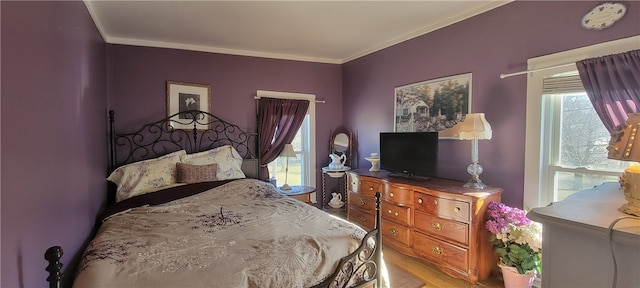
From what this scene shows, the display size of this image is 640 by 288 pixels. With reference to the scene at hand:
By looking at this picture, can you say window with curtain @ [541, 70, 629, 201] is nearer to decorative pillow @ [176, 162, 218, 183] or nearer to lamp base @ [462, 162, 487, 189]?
lamp base @ [462, 162, 487, 189]

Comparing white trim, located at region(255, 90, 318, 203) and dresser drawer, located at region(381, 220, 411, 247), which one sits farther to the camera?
white trim, located at region(255, 90, 318, 203)

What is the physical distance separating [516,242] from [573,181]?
61 cm

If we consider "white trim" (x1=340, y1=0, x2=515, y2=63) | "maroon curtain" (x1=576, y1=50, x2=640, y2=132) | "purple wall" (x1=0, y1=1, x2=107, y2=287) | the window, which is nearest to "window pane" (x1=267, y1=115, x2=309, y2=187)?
the window

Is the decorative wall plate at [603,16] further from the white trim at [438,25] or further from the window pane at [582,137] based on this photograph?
the white trim at [438,25]

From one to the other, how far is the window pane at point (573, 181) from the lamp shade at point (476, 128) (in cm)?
57

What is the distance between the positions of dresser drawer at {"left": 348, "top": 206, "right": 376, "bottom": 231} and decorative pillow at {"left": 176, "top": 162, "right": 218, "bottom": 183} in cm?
165

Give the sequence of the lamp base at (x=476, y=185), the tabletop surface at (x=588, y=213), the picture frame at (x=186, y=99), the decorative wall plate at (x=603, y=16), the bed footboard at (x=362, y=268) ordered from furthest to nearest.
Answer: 1. the picture frame at (x=186, y=99)
2. the lamp base at (x=476, y=185)
3. the decorative wall plate at (x=603, y=16)
4. the bed footboard at (x=362, y=268)
5. the tabletop surface at (x=588, y=213)

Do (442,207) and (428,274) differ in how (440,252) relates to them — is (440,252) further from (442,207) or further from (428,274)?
(442,207)

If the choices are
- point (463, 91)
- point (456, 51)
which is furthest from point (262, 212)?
point (456, 51)

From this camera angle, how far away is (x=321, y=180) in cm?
439

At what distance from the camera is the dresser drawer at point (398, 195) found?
2774 millimetres

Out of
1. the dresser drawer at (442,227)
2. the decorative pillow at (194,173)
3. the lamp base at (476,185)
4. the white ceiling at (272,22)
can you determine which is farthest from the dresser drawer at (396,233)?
the white ceiling at (272,22)

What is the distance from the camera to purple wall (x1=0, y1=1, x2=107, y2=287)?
980 mm

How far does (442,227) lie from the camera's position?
250cm
